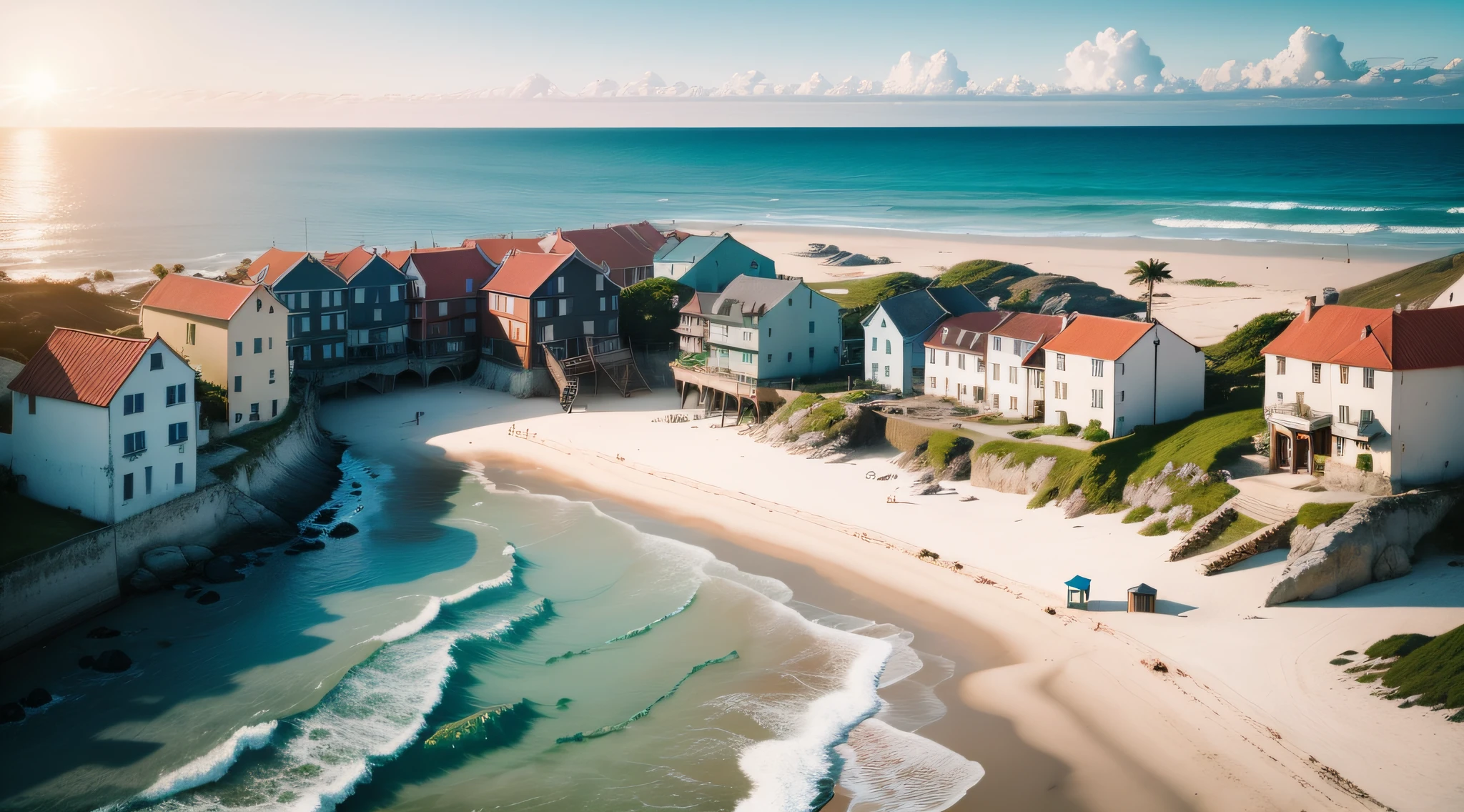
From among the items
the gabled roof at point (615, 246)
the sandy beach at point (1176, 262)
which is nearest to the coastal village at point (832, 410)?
the sandy beach at point (1176, 262)

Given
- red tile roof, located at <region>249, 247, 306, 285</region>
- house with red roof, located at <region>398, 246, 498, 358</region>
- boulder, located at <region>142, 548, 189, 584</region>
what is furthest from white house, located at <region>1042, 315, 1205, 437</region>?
red tile roof, located at <region>249, 247, 306, 285</region>

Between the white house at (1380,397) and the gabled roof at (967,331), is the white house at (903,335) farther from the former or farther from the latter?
the white house at (1380,397)

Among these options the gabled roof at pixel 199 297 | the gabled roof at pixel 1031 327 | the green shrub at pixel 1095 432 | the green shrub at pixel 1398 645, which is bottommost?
the green shrub at pixel 1398 645

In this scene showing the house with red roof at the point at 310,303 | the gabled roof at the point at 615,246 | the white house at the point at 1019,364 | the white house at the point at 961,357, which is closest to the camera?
the white house at the point at 1019,364

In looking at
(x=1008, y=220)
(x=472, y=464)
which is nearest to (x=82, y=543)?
(x=472, y=464)

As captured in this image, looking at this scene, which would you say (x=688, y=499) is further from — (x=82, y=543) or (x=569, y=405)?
(x=82, y=543)

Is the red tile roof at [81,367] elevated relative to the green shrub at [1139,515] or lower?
elevated

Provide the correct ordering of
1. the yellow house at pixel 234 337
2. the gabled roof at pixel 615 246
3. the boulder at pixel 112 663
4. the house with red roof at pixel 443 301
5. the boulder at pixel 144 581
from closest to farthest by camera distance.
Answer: the boulder at pixel 112 663, the boulder at pixel 144 581, the yellow house at pixel 234 337, the house with red roof at pixel 443 301, the gabled roof at pixel 615 246

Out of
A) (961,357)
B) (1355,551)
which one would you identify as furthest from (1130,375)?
(1355,551)
